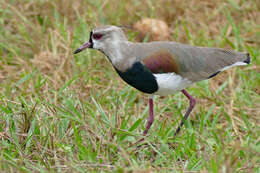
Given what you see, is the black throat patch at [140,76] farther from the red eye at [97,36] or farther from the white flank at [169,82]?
the red eye at [97,36]

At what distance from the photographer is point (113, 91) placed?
465 cm

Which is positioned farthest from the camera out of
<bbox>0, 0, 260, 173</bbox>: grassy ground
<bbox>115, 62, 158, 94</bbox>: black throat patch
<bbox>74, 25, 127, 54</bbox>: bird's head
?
<bbox>74, 25, 127, 54</bbox>: bird's head

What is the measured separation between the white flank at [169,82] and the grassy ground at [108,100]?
253mm

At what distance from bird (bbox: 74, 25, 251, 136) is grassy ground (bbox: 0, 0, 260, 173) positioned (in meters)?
0.31

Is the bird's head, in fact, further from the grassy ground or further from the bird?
the grassy ground

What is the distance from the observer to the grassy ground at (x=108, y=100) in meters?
3.22

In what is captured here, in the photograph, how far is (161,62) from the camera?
369 centimetres

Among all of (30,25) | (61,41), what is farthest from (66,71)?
(30,25)

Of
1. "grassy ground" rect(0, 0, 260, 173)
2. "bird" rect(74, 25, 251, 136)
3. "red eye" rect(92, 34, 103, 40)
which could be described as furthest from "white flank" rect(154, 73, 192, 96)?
"red eye" rect(92, 34, 103, 40)

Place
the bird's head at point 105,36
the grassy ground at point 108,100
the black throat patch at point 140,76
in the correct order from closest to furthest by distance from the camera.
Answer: the grassy ground at point 108,100 < the black throat patch at point 140,76 < the bird's head at point 105,36

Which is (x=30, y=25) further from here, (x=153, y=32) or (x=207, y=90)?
(x=207, y=90)

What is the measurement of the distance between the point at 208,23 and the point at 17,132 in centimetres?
325

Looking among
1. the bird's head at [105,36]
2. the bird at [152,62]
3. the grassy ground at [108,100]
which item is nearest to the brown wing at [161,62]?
the bird at [152,62]

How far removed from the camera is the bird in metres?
3.64
